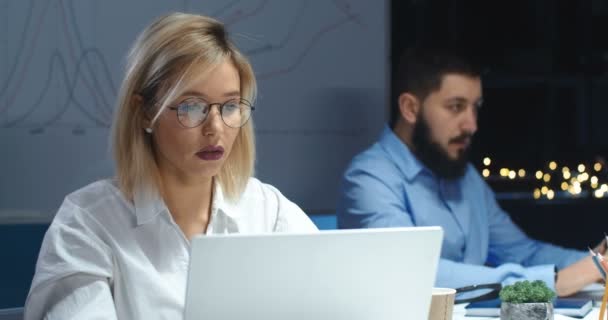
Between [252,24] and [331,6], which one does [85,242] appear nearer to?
[252,24]

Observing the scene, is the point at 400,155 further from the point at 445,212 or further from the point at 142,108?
the point at 142,108

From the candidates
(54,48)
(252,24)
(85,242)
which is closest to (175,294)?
(85,242)

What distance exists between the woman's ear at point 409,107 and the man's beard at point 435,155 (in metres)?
0.03

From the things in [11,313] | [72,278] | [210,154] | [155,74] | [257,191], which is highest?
[155,74]

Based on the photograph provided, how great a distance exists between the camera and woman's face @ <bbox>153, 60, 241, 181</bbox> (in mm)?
2014

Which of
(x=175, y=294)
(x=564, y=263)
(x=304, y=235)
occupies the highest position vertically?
(x=304, y=235)

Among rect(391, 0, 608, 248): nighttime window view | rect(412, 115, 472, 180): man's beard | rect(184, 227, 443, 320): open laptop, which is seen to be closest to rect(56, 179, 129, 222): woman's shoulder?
rect(184, 227, 443, 320): open laptop

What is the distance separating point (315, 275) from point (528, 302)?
66 cm

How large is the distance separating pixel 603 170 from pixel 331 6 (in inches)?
60.9

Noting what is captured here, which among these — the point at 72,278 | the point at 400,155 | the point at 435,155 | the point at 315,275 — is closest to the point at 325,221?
the point at 400,155

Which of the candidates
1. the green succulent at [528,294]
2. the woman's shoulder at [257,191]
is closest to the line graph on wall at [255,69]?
the woman's shoulder at [257,191]

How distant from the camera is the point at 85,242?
6.34 ft

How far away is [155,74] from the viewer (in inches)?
79.8

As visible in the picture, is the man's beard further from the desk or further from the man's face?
the desk
